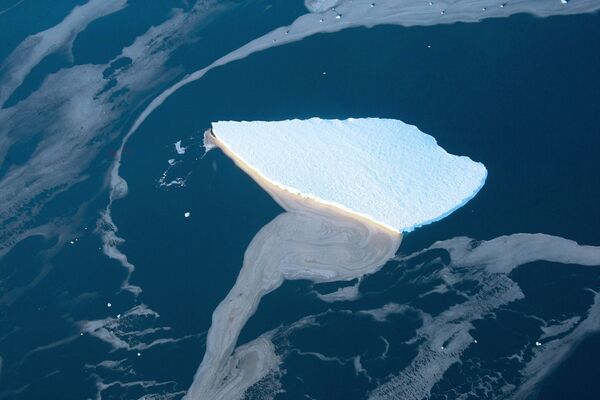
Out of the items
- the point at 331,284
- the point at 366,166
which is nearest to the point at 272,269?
the point at 331,284

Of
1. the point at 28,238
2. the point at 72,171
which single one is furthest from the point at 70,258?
the point at 72,171

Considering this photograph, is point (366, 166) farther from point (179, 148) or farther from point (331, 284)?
point (179, 148)

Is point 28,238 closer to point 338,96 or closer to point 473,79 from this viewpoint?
point 338,96

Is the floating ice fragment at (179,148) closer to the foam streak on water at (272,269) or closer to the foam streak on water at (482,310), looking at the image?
the foam streak on water at (272,269)

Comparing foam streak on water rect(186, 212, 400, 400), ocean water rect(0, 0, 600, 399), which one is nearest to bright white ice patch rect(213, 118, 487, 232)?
ocean water rect(0, 0, 600, 399)

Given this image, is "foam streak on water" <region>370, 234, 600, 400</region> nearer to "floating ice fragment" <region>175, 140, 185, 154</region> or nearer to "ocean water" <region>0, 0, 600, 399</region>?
"ocean water" <region>0, 0, 600, 399</region>
